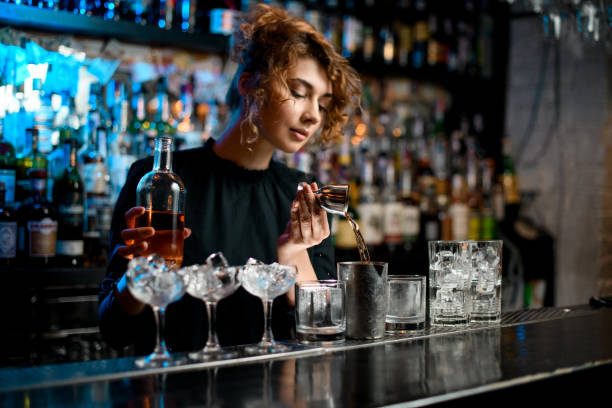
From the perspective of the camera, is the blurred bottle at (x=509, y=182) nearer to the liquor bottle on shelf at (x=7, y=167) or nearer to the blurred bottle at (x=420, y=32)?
the blurred bottle at (x=420, y=32)

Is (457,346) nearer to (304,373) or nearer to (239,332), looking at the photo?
(304,373)

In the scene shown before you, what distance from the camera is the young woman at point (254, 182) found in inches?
56.3

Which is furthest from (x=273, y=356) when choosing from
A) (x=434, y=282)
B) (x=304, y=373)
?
(x=434, y=282)

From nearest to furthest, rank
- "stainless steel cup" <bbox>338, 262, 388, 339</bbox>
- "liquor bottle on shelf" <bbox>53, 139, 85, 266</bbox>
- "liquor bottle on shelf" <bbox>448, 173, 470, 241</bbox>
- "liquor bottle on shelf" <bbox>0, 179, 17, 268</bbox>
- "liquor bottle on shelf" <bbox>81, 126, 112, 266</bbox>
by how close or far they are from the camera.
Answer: "stainless steel cup" <bbox>338, 262, 388, 339</bbox>, "liquor bottle on shelf" <bbox>0, 179, 17, 268</bbox>, "liquor bottle on shelf" <bbox>53, 139, 85, 266</bbox>, "liquor bottle on shelf" <bbox>81, 126, 112, 266</bbox>, "liquor bottle on shelf" <bbox>448, 173, 470, 241</bbox>

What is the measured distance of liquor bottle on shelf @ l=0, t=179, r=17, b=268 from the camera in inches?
80.6

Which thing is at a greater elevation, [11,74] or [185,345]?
[11,74]

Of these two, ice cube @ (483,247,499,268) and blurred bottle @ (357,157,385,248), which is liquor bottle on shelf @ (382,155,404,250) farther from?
ice cube @ (483,247,499,268)

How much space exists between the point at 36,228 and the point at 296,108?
107cm

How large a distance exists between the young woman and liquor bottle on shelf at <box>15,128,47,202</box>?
2.49 ft

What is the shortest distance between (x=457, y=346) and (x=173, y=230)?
0.54 m

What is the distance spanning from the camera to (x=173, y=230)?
1087 millimetres

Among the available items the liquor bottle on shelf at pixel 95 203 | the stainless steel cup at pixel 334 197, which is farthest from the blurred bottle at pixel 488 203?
the stainless steel cup at pixel 334 197

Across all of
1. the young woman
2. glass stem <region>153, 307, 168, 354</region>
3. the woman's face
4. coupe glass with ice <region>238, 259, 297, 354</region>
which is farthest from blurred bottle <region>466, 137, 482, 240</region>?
glass stem <region>153, 307, 168, 354</region>

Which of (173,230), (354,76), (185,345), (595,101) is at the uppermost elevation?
(595,101)
